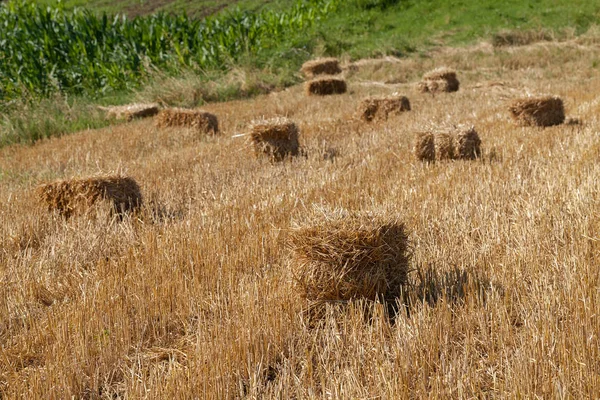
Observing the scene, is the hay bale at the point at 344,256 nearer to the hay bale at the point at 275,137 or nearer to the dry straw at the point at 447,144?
the dry straw at the point at 447,144

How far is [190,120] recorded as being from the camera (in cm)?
1086

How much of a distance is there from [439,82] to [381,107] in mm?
3469

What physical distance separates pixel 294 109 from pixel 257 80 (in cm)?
392

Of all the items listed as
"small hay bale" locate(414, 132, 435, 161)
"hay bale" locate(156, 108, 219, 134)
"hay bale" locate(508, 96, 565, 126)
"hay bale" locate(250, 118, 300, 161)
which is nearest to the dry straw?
"small hay bale" locate(414, 132, 435, 161)

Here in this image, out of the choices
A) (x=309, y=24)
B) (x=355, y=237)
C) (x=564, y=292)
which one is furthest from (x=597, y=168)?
(x=309, y=24)

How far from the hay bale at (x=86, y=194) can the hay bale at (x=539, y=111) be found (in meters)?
5.77

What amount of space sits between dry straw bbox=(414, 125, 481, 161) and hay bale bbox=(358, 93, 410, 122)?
3.65m

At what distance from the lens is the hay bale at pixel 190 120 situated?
10727mm

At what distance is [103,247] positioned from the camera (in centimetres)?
523

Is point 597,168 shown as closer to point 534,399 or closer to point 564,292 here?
point 564,292

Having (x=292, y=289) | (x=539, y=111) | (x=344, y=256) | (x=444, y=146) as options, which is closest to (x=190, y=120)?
(x=444, y=146)

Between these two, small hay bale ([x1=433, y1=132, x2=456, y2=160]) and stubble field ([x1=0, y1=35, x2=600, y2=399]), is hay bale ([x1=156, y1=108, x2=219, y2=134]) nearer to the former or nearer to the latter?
stubble field ([x1=0, y1=35, x2=600, y2=399])

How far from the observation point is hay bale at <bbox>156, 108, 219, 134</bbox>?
10.7 metres

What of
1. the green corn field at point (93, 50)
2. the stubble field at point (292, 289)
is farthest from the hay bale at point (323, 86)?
the stubble field at point (292, 289)
